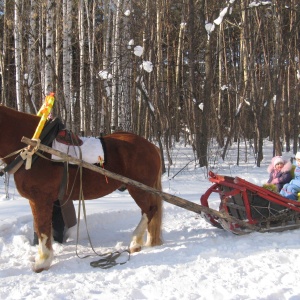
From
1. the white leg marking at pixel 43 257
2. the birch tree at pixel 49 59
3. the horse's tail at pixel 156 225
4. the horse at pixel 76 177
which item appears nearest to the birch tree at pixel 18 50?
the birch tree at pixel 49 59

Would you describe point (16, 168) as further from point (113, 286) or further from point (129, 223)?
point (129, 223)

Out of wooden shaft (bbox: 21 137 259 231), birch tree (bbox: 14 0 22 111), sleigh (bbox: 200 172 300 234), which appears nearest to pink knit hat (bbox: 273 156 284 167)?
sleigh (bbox: 200 172 300 234)

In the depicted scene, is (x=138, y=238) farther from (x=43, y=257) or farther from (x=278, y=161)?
(x=278, y=161)

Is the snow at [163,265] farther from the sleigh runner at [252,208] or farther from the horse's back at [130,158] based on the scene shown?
the horse's back at [130,158]

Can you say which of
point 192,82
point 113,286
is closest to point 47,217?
point 113,286

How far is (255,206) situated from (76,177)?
2054mm

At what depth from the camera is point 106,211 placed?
5.01m

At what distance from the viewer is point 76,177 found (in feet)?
11.7

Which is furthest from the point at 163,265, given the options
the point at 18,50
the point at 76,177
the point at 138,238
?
the point at 18,50

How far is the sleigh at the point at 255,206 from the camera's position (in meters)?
3.99

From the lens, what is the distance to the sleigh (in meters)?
3.99

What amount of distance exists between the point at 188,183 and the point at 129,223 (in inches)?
135

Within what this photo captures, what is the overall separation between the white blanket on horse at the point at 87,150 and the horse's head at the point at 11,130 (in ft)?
0.98

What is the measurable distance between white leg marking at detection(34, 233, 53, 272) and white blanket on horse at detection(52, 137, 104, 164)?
2.70 feet
